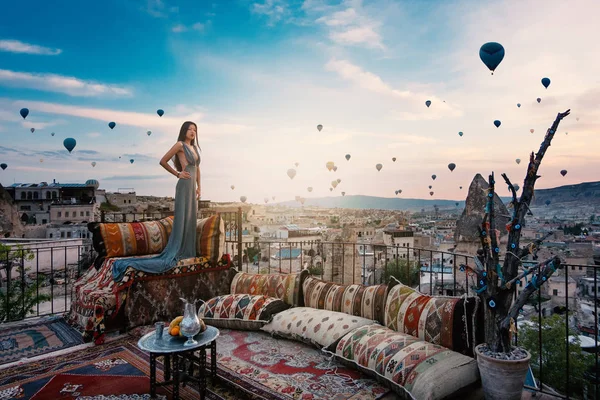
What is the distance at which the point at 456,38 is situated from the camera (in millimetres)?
5992

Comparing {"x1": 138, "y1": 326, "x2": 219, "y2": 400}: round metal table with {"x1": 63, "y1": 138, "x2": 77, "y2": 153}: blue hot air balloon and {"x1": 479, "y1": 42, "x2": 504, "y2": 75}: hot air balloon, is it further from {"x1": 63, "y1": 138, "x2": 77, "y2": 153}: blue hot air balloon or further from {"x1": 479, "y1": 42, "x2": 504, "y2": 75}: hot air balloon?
{"x1": 63, "y1": 138, "x2": 77, "y2": 153}: blue hot air balloon

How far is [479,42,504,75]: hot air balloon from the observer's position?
20.2 ft

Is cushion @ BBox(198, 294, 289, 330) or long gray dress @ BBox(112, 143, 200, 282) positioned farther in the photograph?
long gray dress @ BBox(112, 143, 200, 282)

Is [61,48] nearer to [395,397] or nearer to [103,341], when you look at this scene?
[103,341]

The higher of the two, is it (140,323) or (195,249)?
(195,249)

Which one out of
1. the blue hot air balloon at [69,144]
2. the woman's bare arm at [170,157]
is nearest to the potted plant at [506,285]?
the woman's bare arm at [170,157]

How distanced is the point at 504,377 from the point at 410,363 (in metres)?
0.55

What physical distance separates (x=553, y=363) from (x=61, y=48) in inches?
694

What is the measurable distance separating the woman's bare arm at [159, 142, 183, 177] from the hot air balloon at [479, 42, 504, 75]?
5178 millimetres

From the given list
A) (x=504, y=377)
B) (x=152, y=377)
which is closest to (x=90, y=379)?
(x=152, y=377)

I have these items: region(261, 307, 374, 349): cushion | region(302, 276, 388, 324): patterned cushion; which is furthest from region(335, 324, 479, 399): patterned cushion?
region(302, 276, 388, 324): patterned cushion

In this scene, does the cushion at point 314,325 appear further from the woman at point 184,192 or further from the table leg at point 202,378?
the woman at point 184,192

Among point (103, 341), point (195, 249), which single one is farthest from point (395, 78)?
point (103, 341)

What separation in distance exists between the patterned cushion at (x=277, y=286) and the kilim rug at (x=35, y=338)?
1.72 meters
